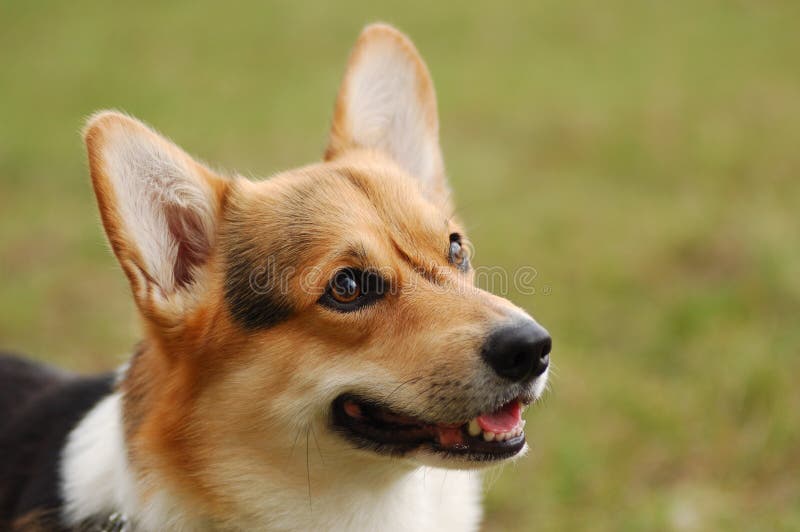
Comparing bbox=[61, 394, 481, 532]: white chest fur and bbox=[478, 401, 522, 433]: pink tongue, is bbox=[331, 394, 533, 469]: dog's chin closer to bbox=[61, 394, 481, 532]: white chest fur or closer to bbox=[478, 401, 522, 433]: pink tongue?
bbox=[478, 401, 522, 433]: pink tongue

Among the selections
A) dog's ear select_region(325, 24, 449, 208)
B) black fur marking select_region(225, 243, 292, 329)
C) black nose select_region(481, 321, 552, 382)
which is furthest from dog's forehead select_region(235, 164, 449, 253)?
black nose select_region(481, 321, 552, 382)

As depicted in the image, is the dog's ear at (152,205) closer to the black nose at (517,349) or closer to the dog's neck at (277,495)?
the dog's neck at (277,495)

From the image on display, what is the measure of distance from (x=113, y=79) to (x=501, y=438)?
40.0ft

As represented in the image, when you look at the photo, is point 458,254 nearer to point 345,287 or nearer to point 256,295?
point 345,287

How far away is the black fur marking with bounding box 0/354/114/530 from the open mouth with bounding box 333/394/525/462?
1.30m

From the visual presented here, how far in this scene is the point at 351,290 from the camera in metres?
3.30

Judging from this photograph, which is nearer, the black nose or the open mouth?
the black nose

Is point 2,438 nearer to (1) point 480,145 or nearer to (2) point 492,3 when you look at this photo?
(1) point 480,145

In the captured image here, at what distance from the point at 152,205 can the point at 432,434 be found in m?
1.42

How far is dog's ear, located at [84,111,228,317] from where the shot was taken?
3.15 metres

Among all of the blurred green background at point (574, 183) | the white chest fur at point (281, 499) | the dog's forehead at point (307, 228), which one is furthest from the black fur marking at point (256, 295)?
the blurred green background at point (574, 183)

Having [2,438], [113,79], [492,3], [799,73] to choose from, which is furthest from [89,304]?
[492,3]

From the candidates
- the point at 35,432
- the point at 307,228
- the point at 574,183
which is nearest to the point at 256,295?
the point at 307,228

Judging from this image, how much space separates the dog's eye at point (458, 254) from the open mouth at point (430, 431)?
74cm
